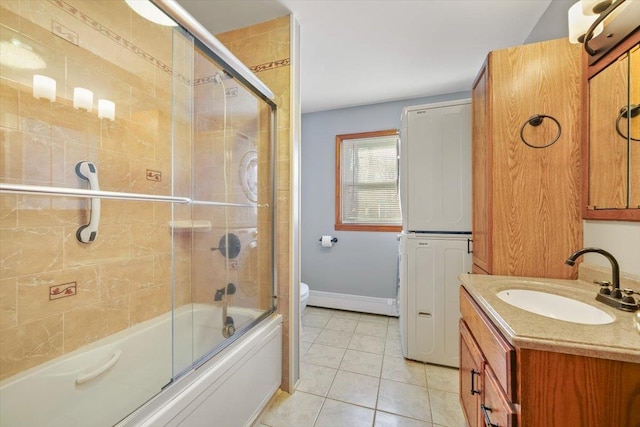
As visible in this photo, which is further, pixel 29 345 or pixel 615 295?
pixel 29 345

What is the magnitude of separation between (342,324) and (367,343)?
45 cm

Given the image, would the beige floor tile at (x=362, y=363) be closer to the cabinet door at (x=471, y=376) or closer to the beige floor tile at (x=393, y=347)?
the beige floor tile at (x=393, y=347)

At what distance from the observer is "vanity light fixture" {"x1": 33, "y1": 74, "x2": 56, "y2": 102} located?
1.15 m

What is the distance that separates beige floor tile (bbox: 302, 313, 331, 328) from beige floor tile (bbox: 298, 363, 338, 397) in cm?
71

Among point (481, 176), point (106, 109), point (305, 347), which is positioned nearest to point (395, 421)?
point (305, 347)

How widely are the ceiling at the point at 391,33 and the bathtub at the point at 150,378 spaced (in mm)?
1962

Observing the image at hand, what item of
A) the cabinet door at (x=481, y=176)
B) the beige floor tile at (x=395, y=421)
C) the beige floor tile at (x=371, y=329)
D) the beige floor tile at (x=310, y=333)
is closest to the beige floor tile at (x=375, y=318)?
the beige floor tile at (x=371, y=329)

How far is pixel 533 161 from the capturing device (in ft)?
4.31

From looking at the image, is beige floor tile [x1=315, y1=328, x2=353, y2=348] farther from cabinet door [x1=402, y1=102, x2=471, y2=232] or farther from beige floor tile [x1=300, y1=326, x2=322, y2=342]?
→ cabinet door [x1=402, y1=102, x2=471, y2=232]

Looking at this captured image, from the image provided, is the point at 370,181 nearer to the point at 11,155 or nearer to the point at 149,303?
the point at 149,303

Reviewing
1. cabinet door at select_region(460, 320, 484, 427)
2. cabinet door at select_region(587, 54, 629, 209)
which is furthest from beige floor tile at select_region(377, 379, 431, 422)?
cabinet door at select_region(587, 54, 629, 209)

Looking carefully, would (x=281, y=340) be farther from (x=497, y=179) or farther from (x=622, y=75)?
(x=622, y=75)

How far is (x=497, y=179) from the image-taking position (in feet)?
4.48

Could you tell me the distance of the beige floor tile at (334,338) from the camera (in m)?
2.36
